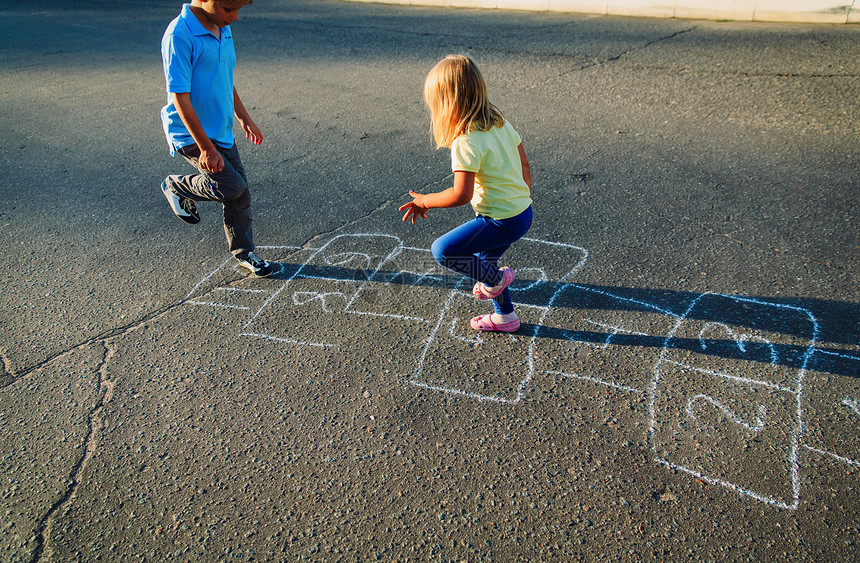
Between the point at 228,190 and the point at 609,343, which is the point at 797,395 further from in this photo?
the point at 228,190

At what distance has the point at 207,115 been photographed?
10.7 feet

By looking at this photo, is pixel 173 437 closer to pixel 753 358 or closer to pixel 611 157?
pixel 753 358

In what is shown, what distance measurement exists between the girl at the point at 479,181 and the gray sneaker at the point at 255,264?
3.91 ft

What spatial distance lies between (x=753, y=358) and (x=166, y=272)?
3334 mm

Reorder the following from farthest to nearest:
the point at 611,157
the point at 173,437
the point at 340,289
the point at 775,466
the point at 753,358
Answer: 1. the point at 611,157
2. the point at 340,289
3. the point at 753,358
4. the point at 173,437
5. the point at 775,466

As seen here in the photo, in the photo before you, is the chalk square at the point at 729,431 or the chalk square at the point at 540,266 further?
the chalk square at the point at 540,266

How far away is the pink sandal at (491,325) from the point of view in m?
3.05

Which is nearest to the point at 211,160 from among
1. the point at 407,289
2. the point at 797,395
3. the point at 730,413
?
the point at 407,289

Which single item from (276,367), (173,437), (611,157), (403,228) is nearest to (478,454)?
(276,367)

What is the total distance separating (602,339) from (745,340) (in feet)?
2.26

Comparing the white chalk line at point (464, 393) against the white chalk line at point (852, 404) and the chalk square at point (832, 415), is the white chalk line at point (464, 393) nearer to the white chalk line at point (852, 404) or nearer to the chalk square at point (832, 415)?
the chalk square at point (832, 415)

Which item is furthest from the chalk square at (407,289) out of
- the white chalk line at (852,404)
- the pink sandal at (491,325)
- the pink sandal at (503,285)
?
the white chalk line at (852,404)

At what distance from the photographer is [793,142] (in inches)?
191

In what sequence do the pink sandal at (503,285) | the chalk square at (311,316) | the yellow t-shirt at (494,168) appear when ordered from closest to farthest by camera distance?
the yellow t-shirt at (494,168)
the pink sandal at (503,285)
the chalk square at (311,316)
